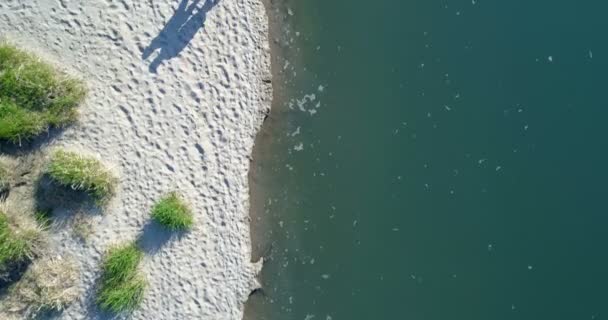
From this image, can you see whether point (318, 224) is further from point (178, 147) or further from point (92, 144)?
point (92, 144)

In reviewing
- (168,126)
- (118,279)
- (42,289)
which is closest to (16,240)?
(42,289)

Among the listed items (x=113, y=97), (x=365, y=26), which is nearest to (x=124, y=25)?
(x=113, y=97)

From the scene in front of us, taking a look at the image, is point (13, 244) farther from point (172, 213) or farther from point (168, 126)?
point (168, 126)

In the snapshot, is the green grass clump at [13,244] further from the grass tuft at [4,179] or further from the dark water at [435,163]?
the dark water at [435,163]

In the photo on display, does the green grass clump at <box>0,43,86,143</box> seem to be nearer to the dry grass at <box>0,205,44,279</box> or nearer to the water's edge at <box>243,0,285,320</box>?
the dry grass at <box>0,205,44,279</box>

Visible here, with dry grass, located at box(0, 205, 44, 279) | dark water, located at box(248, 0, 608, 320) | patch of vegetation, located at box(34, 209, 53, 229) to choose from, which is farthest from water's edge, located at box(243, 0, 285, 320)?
dry grass, located at box(0, 205, 44, 279)

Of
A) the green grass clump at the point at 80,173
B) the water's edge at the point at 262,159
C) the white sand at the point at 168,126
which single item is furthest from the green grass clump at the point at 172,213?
the water's edge at the point at 262,159
